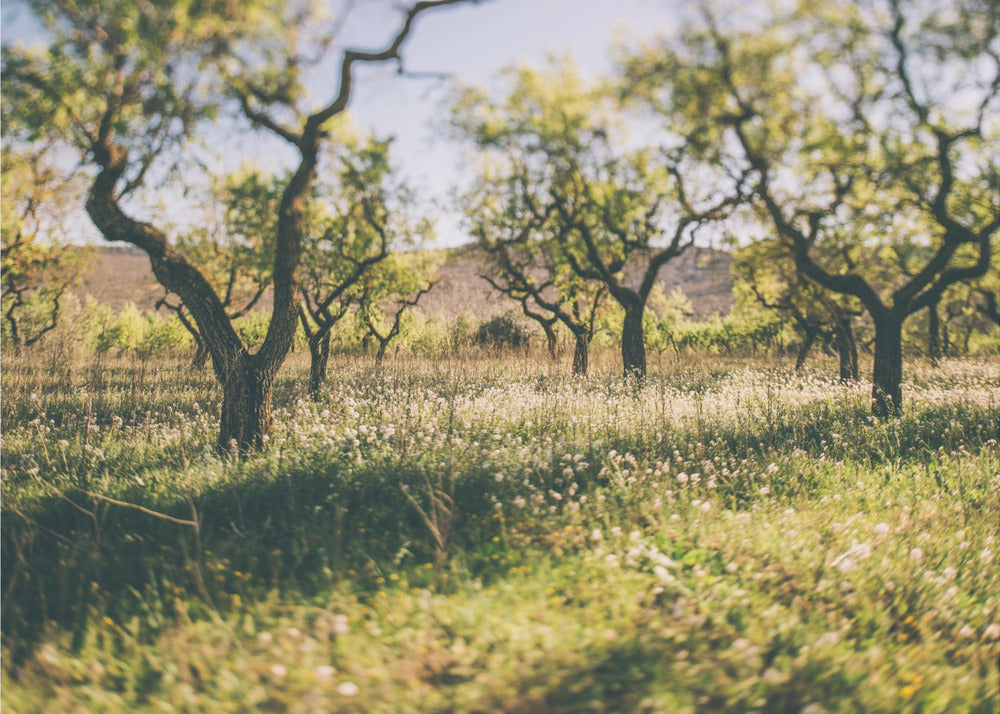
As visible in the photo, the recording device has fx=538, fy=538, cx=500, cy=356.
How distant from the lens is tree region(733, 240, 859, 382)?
12.7 meters

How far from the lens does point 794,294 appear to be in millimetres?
13477

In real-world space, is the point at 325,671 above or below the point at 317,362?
below

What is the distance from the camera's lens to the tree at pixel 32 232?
12105 millimetres

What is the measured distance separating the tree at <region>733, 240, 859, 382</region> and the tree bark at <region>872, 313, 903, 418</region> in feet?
3.65

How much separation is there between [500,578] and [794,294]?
12.6 m

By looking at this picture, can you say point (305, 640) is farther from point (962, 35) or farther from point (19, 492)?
point (962, 35)

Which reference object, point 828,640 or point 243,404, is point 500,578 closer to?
point 828,640

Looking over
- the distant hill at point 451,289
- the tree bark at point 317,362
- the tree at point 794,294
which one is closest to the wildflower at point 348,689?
the tree bark at point 317,362

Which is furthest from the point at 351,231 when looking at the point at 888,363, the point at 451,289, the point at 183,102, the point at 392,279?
Result: the point at 451,289

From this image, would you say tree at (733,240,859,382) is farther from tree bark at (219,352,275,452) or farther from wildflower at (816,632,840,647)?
tree bark at (219,352,275,452)

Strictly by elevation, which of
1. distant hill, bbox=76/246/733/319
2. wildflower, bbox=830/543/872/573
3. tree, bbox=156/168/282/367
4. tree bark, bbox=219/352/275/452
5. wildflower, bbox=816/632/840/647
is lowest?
wildflower, bbox=816/632/840/647

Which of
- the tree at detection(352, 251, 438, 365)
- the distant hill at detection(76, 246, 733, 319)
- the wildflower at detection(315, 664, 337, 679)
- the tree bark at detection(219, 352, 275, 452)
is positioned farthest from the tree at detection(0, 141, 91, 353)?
the distant hill at detection(76, 246, 733, 319)

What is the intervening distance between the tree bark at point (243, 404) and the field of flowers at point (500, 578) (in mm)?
541

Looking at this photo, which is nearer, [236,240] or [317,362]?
[317,362]
